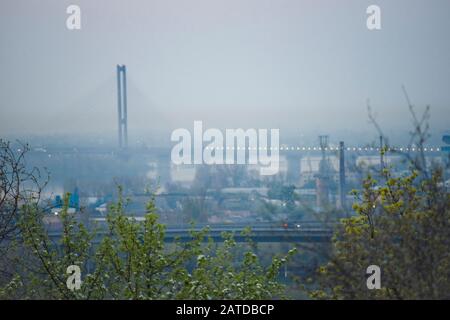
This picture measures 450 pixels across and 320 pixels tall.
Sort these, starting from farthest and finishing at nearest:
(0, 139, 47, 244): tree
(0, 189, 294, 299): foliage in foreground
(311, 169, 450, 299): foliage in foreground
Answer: (0, 139, 47, 244): tree, (0, 189, 294, 299): foliage in foreground, (311, 169, 450, 299): foliage in foreground

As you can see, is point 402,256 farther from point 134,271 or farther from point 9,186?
point 9,186

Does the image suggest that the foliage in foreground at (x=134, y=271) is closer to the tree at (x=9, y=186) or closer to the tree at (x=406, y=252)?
the tree at (x=9, y=186)

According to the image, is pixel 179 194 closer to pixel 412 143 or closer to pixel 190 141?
pixel 190 141

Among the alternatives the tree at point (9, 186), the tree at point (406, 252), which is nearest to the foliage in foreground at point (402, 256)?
the tree at point (406, 252)

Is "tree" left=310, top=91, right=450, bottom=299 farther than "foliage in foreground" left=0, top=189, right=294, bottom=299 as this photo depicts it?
No

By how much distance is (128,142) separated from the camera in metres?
8.55

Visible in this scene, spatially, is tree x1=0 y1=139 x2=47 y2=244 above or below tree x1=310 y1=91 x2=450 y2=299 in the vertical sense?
above

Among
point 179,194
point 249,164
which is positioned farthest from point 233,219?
point 179,194

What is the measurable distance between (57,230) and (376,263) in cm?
258

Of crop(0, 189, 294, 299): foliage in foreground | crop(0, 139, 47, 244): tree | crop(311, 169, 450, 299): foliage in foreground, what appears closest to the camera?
crop(311, 169, 450, 299): foliage in foreground

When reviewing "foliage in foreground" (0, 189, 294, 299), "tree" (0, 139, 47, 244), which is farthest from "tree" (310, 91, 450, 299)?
"tree" (0, 139, 47, 244)

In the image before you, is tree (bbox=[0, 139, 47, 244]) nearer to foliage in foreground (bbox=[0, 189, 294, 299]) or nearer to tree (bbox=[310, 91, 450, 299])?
foliage in foreground (bbox=[0, 189, 294, 299])

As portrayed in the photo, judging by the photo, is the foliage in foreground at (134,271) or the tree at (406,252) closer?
the tree at (406,252)

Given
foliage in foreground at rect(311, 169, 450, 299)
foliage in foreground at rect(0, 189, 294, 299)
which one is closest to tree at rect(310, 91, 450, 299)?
foliage in foreground at rect(311, 169, 450, 299)
